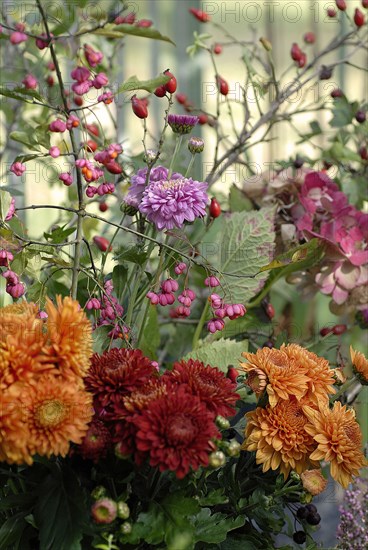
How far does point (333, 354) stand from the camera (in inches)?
41.8

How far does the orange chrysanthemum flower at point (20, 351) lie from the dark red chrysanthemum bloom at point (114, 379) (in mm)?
40

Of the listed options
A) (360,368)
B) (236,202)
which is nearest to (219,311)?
(360,368)

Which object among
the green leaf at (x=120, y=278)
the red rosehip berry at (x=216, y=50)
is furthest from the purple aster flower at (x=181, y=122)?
the red rosehip berry at (x=216, y=50)

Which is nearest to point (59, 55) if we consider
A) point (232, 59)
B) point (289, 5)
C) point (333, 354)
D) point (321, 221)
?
point (321, 221)

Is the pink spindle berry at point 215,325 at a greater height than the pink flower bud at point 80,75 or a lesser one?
lesser

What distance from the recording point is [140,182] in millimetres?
631

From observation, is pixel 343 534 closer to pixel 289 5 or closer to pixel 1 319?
pixel 1 319

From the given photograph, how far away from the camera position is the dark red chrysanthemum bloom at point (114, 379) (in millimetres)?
466

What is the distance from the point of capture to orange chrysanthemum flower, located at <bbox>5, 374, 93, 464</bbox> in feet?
1.40

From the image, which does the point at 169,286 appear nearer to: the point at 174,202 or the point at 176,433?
the point at 174,202

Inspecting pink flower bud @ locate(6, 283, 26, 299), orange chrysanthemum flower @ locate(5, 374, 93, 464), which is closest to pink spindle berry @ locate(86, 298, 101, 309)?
pink flower bud @ locate(6, 283, 26, 299)

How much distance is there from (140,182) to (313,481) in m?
0.27

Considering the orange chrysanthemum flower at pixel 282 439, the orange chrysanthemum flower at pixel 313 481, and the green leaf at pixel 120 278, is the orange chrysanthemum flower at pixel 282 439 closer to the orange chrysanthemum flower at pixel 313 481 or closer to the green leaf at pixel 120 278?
the orange chrysanthemum flower at pixel 313 481

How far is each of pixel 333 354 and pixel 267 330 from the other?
0.64ft
